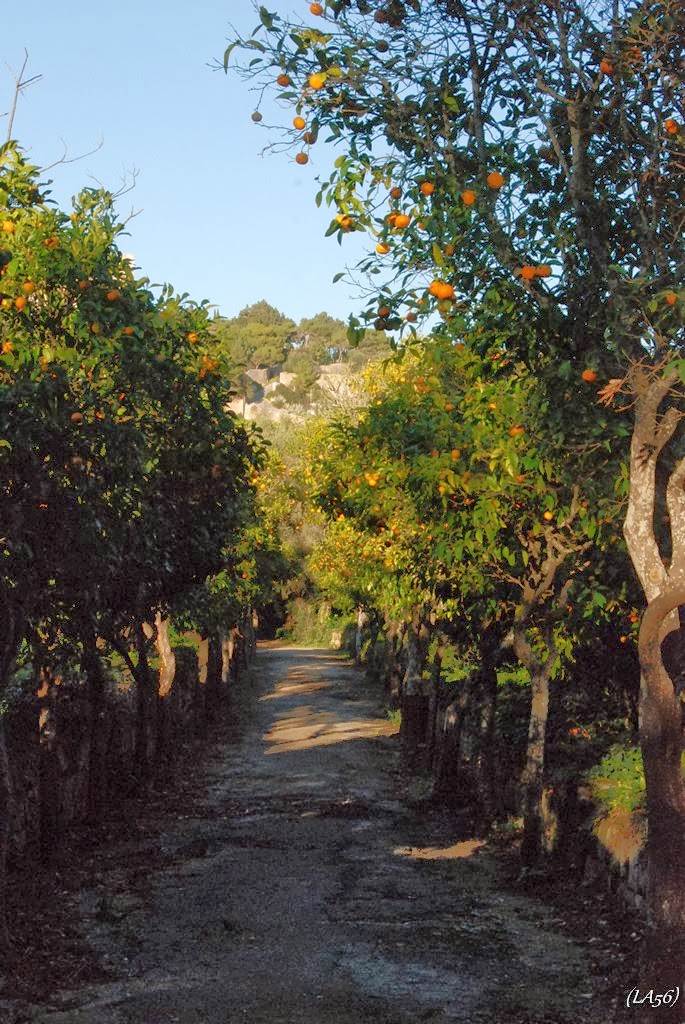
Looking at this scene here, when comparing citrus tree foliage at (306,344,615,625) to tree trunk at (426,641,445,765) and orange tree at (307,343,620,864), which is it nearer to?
orange tree at (307,343,620,864)

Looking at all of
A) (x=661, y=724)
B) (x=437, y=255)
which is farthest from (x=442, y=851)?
(x=437, y=255)

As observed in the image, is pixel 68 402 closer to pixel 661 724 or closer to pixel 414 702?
pixel 661 724

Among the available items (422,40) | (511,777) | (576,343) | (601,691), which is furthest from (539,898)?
(422,40)

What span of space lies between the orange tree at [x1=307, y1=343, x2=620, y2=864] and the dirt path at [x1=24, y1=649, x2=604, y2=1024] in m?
2.47

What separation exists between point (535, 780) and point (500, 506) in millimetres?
3953

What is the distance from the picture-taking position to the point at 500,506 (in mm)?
15039

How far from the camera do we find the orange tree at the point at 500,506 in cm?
1288

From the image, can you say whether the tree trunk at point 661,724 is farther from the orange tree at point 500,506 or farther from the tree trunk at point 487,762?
the tree trunk at point 487,762

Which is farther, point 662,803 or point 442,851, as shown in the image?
point 442,851

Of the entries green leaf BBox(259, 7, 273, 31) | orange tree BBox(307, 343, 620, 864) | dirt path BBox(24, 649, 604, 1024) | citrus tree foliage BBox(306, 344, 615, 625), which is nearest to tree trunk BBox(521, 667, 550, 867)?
orange tree BBox(307, 343, 620, 864)

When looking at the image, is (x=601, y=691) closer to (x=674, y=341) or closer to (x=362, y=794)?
(x=362, y=794)

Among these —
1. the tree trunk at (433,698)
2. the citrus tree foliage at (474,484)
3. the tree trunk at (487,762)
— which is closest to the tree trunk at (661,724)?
the citrus tree foliage at (474,484)

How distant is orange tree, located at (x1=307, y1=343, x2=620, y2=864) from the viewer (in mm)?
12875

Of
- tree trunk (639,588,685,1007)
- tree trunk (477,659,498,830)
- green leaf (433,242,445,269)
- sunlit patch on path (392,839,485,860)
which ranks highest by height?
green leaf (433,242,445,269)
